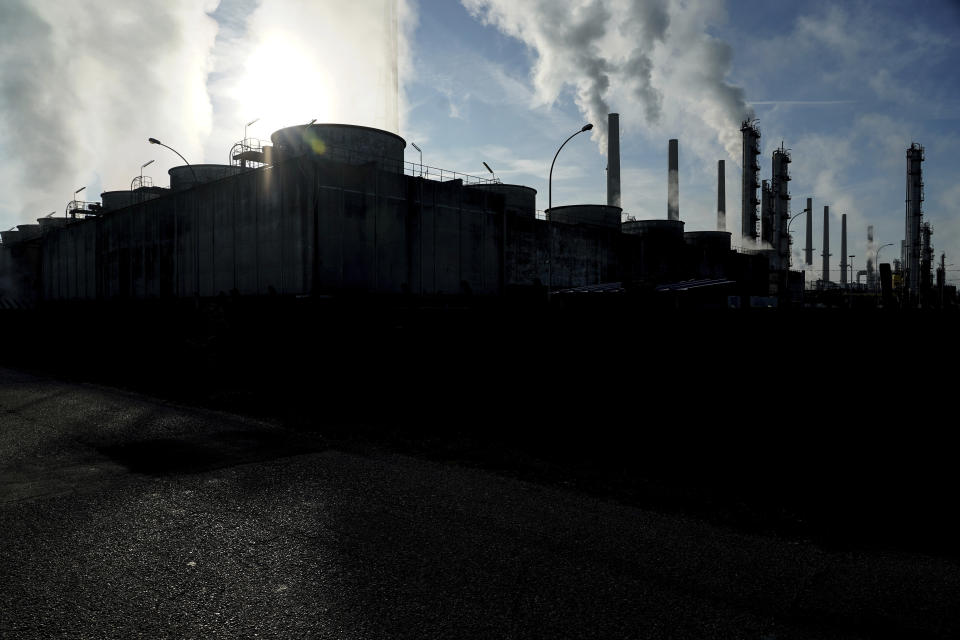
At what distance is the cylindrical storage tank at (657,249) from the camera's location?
48906 mm

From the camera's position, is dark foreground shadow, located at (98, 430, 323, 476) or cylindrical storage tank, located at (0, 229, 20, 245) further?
cylindrical storage tank, located at (0, 229, 20, 245)

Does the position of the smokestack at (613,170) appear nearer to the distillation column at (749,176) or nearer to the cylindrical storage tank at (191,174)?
the distillation column at (749,176)

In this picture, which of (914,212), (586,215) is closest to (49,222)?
(586,215)

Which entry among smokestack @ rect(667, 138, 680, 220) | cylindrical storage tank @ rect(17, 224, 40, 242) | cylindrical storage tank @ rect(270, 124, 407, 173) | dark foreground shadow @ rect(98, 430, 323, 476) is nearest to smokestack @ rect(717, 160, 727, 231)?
smokestack @ rect(667, 138, 680, 220)

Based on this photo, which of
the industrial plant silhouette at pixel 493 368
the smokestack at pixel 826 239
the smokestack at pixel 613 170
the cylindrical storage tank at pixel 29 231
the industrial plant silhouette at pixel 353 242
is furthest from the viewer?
the smokestack at pixel 826 239

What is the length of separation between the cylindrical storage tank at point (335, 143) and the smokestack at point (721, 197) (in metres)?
46.7

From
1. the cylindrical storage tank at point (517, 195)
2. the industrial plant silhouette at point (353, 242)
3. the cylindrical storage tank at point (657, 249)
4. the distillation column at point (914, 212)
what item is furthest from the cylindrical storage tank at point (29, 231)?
the distillation column at point (914, 212)

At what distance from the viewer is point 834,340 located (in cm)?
900

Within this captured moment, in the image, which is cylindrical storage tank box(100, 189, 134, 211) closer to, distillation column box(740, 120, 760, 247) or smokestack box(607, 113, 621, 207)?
smokestack box(607, 113, 621, 207)

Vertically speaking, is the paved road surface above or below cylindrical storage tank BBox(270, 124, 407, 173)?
below

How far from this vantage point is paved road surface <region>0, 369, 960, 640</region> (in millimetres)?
3951

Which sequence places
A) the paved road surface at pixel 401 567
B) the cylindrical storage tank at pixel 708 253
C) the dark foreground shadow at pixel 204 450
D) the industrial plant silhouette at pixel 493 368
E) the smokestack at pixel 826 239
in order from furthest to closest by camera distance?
the smokestack at pixel 826 239 < the cylindrical storage tank at pixel 708 253 < the dark foreground shadow at pixel 204 450 < the industrial plant silhouette at pixel 493 368 < the paved road surface at pixel 401 567

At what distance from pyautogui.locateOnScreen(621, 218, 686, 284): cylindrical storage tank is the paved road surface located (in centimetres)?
4382

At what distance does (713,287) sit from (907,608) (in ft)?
101
